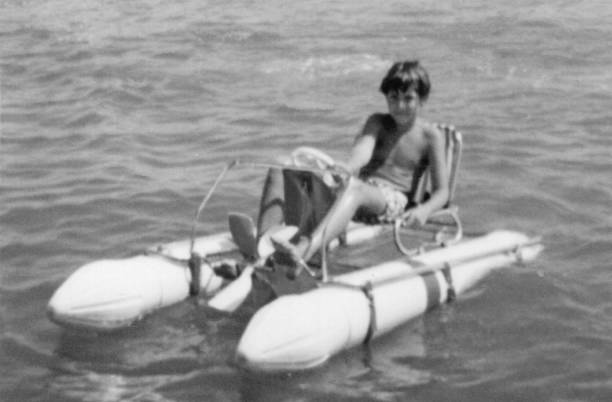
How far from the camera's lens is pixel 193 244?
23.0ft

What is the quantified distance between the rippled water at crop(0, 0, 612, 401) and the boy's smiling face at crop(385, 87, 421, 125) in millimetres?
1265

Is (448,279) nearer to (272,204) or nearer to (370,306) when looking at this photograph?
(370,306)

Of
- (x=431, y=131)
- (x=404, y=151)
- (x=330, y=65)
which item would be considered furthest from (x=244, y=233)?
(x=330, y=65)

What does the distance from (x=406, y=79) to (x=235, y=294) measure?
184cm

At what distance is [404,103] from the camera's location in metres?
7.35

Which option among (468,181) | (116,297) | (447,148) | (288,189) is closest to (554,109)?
(468,181)

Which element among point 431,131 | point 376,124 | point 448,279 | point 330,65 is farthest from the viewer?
point 330,65

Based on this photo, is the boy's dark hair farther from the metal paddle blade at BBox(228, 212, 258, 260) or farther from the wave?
the wave

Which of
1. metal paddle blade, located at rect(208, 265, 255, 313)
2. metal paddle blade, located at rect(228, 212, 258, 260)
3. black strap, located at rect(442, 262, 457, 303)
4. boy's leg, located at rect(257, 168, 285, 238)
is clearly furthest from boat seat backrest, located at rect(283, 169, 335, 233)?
black strap, located at rect(442, 262, 457, 303)

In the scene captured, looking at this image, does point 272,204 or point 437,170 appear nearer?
point 272,204

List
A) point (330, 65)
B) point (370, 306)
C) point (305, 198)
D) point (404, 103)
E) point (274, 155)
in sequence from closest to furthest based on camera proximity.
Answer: point (370, 306)
point (305, 198)
point (404, 103)
point (274, 155)
point (330, 65)

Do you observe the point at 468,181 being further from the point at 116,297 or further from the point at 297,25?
the point at 297,25

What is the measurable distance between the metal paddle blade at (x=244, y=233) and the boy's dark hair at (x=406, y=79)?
4.60 feet

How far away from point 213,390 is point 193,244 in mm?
1252
